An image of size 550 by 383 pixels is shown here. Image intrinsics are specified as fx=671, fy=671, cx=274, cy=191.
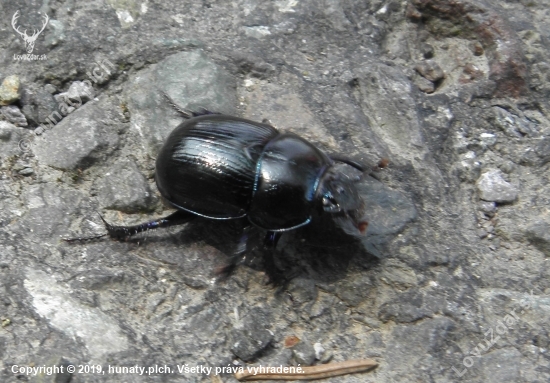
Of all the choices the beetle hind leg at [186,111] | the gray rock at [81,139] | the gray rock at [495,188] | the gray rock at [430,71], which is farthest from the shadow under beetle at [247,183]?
the gray rock at [430,71]

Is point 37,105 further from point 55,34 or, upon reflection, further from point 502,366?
point 502,366

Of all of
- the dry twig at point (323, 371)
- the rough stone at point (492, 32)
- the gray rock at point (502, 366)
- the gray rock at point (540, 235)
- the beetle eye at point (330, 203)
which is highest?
the rough stone at point (492, 32)

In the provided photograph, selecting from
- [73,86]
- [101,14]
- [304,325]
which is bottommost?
[304,325]

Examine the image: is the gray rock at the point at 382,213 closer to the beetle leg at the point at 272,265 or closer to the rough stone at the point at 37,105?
the beetle leg at the point at 272,265

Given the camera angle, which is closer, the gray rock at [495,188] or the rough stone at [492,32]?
the gray rock at [495,188]

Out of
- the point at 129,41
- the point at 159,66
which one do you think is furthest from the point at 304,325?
the point at 129,41

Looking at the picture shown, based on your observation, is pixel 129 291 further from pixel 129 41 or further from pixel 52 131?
pixel 129 41
